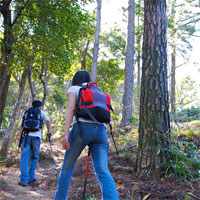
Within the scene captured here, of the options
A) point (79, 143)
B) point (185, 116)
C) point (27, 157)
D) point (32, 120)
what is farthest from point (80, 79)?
point (185, 116)

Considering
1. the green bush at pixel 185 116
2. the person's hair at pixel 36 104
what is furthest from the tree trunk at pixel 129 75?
the person's hair at pixel 36 104

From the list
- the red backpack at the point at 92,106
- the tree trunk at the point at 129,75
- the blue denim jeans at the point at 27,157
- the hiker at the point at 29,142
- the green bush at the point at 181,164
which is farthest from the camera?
the tree trunk at the point at 129,75

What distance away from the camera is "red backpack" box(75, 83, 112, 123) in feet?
8.60

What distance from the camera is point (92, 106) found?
8.63 feet

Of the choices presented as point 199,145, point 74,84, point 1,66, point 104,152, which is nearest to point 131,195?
point 104,152

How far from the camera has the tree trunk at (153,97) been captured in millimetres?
3791

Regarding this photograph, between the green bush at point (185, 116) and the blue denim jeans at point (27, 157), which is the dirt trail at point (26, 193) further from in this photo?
the green bush at point (185, 116)

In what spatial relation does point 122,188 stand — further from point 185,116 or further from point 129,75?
point 129,75

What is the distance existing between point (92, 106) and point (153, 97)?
5.50 feet

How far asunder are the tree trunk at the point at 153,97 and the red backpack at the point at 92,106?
1.45 m

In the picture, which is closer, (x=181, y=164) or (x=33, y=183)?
(x=181, y=164)

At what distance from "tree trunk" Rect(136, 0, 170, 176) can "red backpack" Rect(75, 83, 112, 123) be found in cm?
145

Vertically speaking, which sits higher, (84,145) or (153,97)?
(153,97)

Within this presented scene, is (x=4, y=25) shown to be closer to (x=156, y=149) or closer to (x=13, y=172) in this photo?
(x=13, y=172)
